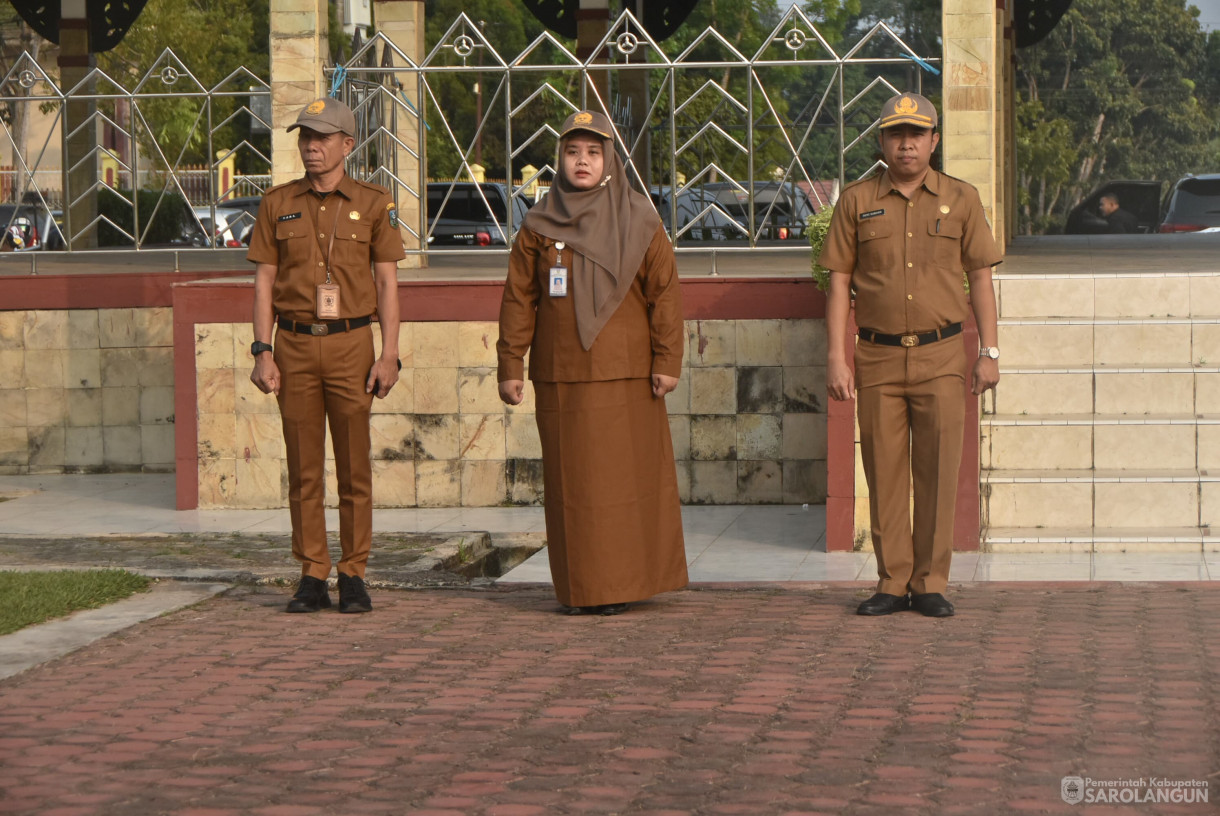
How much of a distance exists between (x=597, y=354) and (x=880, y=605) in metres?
1.43

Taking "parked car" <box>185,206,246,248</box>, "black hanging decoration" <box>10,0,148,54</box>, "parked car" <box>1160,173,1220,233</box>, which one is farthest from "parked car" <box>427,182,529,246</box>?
"parked car" <box>1160,173,1220,233</box>

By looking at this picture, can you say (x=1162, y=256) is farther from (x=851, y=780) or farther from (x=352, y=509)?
(x=851, y=780)

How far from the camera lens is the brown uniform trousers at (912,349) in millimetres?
6680

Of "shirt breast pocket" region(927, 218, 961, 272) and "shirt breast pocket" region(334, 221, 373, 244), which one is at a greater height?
"shirt breast pocket" region(334, 221, 373, 244)

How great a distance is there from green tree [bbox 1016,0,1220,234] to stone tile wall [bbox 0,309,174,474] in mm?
48029

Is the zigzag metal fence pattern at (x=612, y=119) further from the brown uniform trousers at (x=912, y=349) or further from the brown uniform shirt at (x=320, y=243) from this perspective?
the brown uniform shirt at (x=320, y=243)

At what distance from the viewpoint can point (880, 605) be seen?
6.84 m

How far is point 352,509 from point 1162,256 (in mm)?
8414

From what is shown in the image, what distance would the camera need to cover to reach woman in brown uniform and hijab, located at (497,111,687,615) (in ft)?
22.3

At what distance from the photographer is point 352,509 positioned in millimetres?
7109

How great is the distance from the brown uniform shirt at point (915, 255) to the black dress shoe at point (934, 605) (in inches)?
32.4

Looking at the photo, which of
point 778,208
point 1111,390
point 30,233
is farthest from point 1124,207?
point 1111,390

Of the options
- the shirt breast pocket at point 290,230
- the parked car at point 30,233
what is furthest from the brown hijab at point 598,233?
the parked car at point 30,233

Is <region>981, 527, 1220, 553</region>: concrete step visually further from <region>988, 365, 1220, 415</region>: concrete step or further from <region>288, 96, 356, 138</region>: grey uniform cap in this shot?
<region>288, 96, 356, 138</region>: grey uniform cap
